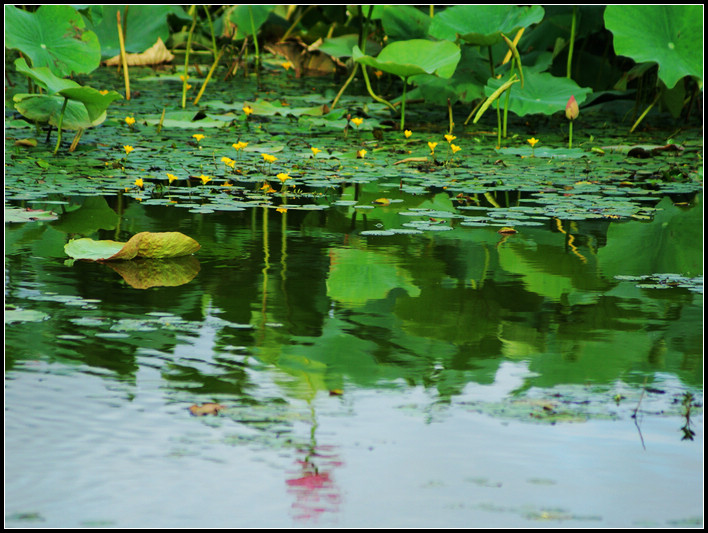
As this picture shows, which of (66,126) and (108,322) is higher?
(66,126)

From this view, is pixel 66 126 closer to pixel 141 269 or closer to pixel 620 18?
pixel 141 269

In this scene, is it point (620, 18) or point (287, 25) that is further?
point (287, 25)

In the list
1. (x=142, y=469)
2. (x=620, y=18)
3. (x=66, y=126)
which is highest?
(x=620, y=18)

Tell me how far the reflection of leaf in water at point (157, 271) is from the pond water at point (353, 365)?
0.4 inches

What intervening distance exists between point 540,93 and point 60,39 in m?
2.62

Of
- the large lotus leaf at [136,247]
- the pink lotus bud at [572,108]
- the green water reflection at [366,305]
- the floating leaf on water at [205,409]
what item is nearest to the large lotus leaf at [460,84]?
the pink lotus bud at [572,108]

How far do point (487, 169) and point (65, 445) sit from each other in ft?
10.2

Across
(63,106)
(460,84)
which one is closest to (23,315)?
(63,106)

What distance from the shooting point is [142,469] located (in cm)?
138

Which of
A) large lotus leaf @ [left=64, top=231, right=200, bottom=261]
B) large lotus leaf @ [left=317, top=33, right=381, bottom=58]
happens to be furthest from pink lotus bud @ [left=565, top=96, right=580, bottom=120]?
large lotus leaf @ [left=64, top=231, right=200, bottom=261]

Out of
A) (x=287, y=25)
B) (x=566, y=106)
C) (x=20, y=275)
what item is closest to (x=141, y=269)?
(x=20, y=275)

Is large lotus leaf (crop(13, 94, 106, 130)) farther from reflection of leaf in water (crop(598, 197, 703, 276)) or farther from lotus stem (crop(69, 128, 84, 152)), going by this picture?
reflection of leaf in water (crop(598, 197, 703, 276))

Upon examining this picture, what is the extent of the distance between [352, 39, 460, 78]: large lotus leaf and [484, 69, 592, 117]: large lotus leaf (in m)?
0.28

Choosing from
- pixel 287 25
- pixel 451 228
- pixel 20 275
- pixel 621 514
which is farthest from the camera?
pixel 287 25
